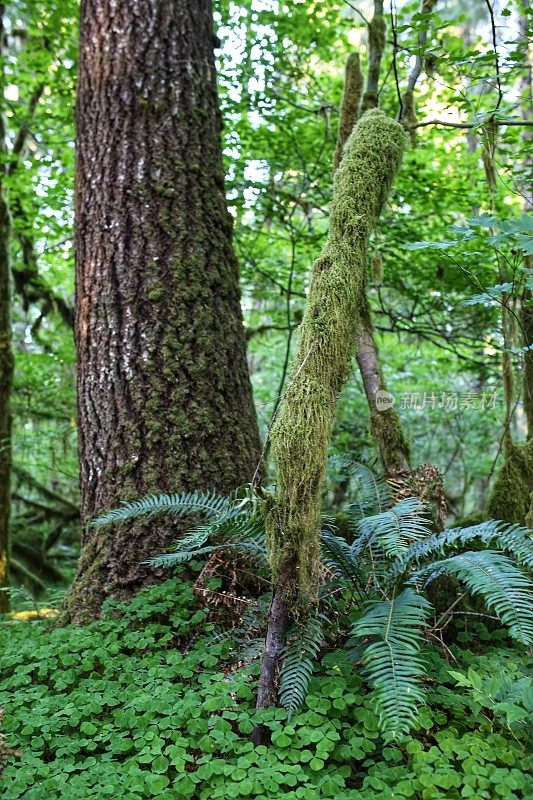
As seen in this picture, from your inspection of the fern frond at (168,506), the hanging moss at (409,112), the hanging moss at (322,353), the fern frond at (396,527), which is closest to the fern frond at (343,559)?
Result: the fern frond at (396,527)

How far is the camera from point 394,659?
2.21 metres

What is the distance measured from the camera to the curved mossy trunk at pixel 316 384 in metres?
2.46

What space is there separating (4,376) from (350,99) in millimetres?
4758

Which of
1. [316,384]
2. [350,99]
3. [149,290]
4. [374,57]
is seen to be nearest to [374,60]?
[374,57]

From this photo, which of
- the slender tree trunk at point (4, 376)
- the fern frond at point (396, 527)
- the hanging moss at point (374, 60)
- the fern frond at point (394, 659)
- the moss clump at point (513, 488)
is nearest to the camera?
the fern frond at point (394, 659)

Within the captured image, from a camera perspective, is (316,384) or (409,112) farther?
(409,112)

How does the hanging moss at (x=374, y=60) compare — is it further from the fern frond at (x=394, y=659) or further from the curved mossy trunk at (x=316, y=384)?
the fern frond at (x=394, y=659)

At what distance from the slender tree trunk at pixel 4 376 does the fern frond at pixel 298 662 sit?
4.18 metres

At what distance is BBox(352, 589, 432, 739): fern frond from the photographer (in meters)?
2.06

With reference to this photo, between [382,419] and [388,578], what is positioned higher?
[382,419]

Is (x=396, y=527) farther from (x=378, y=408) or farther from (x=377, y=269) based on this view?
(x=377, y=269)

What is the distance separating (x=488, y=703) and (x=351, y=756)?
536 millimetres

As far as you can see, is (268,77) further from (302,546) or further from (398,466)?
(302,546)

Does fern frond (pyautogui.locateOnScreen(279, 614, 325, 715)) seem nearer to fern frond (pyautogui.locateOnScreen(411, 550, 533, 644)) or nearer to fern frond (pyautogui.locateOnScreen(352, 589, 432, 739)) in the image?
fern frond (pyautogui.locateOnScreen(352, 589, 432, 739))
